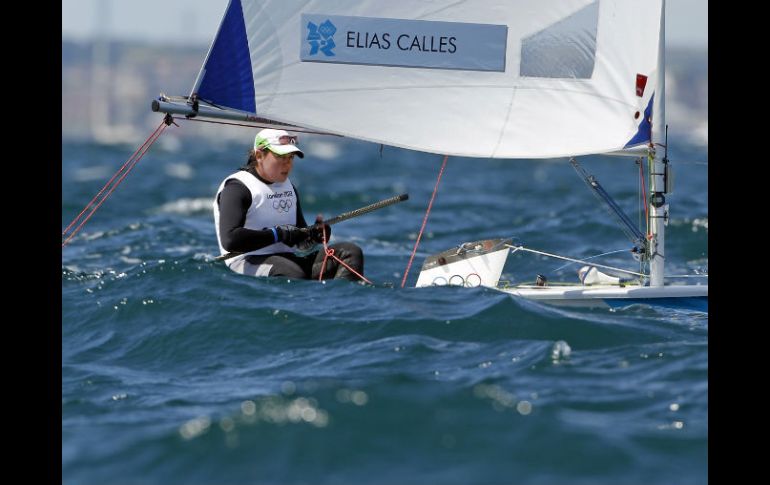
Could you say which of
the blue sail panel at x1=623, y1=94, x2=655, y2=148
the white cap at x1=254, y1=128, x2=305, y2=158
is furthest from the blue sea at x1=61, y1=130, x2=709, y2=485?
the blue sail panel at x1=623, y1=94, x2=655, y2=148

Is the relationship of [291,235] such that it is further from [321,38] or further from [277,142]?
[321,38]

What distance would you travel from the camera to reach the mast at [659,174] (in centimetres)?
640

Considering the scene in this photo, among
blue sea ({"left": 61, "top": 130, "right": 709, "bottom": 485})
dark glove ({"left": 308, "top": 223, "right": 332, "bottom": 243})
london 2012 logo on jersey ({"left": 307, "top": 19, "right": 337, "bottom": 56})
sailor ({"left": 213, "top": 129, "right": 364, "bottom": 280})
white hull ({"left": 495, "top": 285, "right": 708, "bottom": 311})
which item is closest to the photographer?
blue sea ({"left": 61, "top": 130, "right": 709, "bottom": 485})

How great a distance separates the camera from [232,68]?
254 inches

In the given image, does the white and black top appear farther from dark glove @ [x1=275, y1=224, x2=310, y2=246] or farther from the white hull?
the white hull

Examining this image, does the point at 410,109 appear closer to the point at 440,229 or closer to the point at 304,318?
the point at 304,318

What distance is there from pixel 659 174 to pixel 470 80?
3.75ft

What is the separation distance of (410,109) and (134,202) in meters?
9.05

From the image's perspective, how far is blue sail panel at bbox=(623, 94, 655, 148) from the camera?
6.41 m

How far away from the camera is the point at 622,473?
13.5 feet

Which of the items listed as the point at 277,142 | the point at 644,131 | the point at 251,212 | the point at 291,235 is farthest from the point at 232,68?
the point at 644,131
